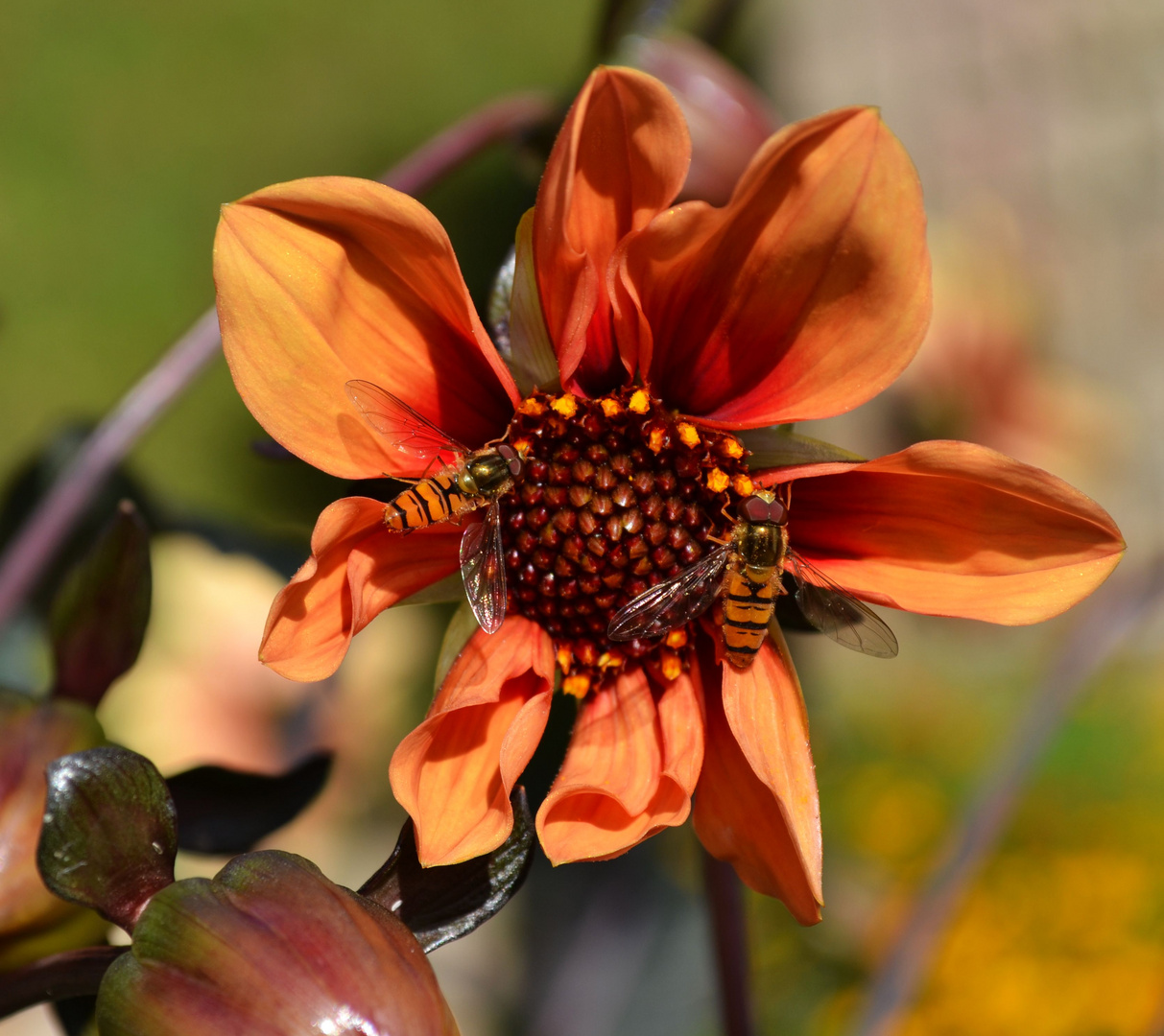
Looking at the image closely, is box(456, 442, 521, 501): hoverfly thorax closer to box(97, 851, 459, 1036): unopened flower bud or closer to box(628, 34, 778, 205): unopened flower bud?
box(97, 851, 459, 1036): unopened flower bud

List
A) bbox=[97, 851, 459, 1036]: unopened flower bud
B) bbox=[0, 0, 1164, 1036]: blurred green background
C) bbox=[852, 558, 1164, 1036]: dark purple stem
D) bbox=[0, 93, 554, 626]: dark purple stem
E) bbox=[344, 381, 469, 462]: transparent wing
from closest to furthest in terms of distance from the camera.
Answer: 1. bbox=[97, 851, 459, 1036]: unopened flower bud
2. bbox=[344, 381, 469, 462]: transparent wing
3. bbox=[0, 93, 554, 626]: dark purple stem
4. bbox=[852, 558, 1164, 1036]: dark purple stem
5. bbox=[0, 0, 1164, 1036]: blurred green background

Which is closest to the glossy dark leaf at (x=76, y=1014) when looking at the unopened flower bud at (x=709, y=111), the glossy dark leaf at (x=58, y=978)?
the glossy dark leaf at (x=58, y=978)

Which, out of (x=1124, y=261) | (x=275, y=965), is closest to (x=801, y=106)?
(x=1124, y=261)

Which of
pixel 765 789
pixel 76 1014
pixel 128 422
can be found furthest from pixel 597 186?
pixel 76 1014

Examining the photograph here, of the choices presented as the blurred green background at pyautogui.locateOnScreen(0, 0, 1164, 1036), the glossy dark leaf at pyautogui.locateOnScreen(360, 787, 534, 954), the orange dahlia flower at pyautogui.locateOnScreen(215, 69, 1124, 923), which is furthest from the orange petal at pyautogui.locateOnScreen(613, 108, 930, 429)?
the blurred green background at pyautogui.locateOnScreen(0, 0, 1164, 1036)

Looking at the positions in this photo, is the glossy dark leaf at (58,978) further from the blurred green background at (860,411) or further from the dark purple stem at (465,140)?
the blurred green background at (860,411)

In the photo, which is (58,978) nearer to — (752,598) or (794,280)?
(752,598)

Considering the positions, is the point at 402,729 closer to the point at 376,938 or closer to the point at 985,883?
the point at 985,883
